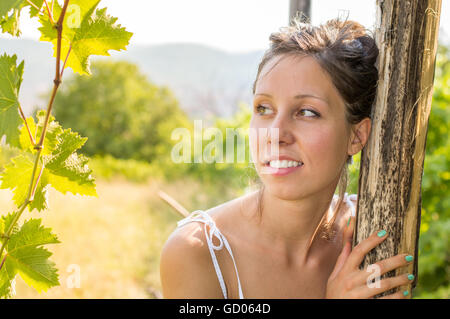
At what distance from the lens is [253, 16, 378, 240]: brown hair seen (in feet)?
4.01

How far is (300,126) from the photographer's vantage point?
1233mm

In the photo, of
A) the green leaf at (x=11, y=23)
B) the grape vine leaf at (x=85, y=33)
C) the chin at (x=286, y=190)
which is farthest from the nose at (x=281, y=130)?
the green leaf at (x=11, y=23)

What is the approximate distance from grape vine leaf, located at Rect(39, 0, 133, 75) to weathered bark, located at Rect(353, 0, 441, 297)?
709mm

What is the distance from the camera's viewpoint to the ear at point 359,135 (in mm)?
1304

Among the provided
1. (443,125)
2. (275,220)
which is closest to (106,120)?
(443,125)

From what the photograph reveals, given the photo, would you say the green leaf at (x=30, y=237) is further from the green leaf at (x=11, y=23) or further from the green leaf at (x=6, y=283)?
the green leaf at (x=11, y=23)

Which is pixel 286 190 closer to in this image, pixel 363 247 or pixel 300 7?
pixel 363 247

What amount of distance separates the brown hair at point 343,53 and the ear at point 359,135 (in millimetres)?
20

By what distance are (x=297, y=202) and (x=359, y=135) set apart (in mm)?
304

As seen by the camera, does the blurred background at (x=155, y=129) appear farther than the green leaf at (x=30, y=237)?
Yes

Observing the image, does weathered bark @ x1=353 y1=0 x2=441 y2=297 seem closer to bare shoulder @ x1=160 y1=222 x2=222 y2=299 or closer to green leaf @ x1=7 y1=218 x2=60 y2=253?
bare shoulder @ x1=160 y1=222 x2=222 y2=299

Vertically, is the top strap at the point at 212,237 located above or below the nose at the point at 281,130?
below

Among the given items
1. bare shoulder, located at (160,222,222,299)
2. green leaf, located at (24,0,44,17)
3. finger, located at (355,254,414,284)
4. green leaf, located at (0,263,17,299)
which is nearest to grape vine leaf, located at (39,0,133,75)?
green leaf, located at (24,0,44,17)

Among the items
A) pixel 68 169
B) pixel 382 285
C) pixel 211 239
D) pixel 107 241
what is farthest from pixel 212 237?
pixel 107 241
